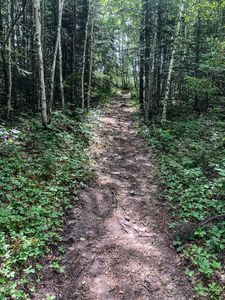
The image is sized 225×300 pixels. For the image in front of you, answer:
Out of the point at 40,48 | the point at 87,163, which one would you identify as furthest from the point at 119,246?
the point at 40,48

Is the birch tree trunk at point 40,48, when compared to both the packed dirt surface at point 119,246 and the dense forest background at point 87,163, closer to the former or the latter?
the dense forest background at point 87,163

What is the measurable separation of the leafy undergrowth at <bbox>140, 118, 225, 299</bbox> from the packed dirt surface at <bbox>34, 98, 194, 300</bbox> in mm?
288

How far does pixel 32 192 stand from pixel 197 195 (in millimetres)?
4218

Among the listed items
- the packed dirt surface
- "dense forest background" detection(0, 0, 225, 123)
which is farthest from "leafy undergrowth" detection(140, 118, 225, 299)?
"dense forest background" detection(0, 0, 225, 123)

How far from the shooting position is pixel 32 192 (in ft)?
20.6

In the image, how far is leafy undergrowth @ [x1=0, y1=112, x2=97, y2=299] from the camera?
13.9ft

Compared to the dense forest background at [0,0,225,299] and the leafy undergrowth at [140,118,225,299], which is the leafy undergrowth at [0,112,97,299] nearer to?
the dense forest background at [0,0,225,299]

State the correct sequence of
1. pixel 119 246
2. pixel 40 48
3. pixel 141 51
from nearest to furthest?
pixel 119 246 → pixel 40 48 → pixel 141 51

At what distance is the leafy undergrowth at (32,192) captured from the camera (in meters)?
4.23

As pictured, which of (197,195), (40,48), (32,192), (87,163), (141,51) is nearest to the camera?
(32,192)

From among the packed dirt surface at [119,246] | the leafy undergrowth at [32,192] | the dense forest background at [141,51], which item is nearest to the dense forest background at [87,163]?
the leafy undergrowth at [32,192]

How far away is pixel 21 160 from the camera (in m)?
7.61

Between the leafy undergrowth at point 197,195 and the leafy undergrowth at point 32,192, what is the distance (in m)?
2.61

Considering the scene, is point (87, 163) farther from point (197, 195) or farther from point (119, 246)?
point (119, 246)
